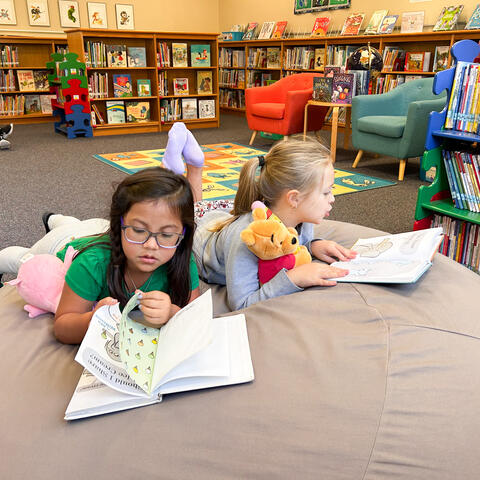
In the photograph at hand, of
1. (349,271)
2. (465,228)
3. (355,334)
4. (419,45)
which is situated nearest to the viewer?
(355,334)

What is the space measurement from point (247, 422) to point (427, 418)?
1.09ft

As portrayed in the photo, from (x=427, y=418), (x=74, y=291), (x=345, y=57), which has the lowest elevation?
(x=427, y=418)

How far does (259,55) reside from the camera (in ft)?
24.1

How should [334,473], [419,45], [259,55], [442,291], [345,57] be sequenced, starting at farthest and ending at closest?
[259,55]
[345,57]
[419,45]
[442,291]
[334,473]

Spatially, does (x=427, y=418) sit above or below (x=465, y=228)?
above

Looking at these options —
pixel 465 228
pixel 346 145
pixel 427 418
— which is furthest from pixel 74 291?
pixel 346 145

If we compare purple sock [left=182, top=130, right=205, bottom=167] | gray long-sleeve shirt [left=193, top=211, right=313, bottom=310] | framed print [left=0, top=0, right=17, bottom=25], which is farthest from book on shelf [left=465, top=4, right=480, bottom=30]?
framed print [left=0, top=0, right=17, bottom=25]

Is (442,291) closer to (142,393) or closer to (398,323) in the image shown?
(398,323)

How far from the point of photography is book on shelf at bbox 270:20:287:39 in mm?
7104

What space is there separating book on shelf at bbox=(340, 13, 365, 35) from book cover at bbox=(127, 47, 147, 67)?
102 inches

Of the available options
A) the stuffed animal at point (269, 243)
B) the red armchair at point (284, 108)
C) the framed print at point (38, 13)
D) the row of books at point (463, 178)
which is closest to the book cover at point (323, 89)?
the red armchair at point (284, 108)

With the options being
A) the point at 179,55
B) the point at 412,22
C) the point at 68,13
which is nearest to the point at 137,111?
the point at 179,55

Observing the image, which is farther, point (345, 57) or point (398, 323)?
point (345, 57)

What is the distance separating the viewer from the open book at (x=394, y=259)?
1188mm
